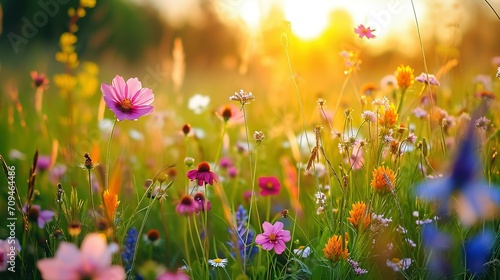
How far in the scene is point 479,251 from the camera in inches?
40.8

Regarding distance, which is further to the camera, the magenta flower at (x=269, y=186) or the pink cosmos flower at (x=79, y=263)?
the magenta flower at (x=269, y=186)

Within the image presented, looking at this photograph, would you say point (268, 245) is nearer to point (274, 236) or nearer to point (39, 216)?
point (274, 236)

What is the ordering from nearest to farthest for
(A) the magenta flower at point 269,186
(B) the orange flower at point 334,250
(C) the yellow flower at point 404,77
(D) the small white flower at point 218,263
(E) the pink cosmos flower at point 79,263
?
(E) the pink cosmos flower at point 79,263
(B) the orange flower at point 334,250
(D) the small white flower at point 218,263
(C) the yellow flower at point 404,77
(A) the magenta flower at point 269,186

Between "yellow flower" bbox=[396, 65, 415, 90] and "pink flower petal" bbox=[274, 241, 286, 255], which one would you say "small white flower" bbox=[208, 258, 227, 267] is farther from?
"yellow flower" bbox=[396, 65, 415, 90]

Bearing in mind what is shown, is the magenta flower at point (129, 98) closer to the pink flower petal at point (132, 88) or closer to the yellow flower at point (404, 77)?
the pink flower petal at point (132, 88)

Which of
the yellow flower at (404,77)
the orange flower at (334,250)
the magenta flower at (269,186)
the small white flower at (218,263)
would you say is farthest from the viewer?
the magenta flower at (269,186)

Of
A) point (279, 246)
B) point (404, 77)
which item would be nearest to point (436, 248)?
point (279, 246)

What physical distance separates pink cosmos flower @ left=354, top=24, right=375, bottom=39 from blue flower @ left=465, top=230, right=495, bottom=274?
1.82 feet

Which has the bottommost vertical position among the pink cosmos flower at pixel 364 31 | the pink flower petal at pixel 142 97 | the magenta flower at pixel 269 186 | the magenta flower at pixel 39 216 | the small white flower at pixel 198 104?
the magenta flower at pixel 39 216

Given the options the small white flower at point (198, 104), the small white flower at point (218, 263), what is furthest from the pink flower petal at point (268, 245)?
the small white flower at point (198, 104)

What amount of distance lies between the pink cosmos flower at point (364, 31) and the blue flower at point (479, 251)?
554mm

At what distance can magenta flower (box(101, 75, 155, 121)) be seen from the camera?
110 cm

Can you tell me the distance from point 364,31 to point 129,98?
2.10 feet

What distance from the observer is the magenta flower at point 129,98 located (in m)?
1.10
